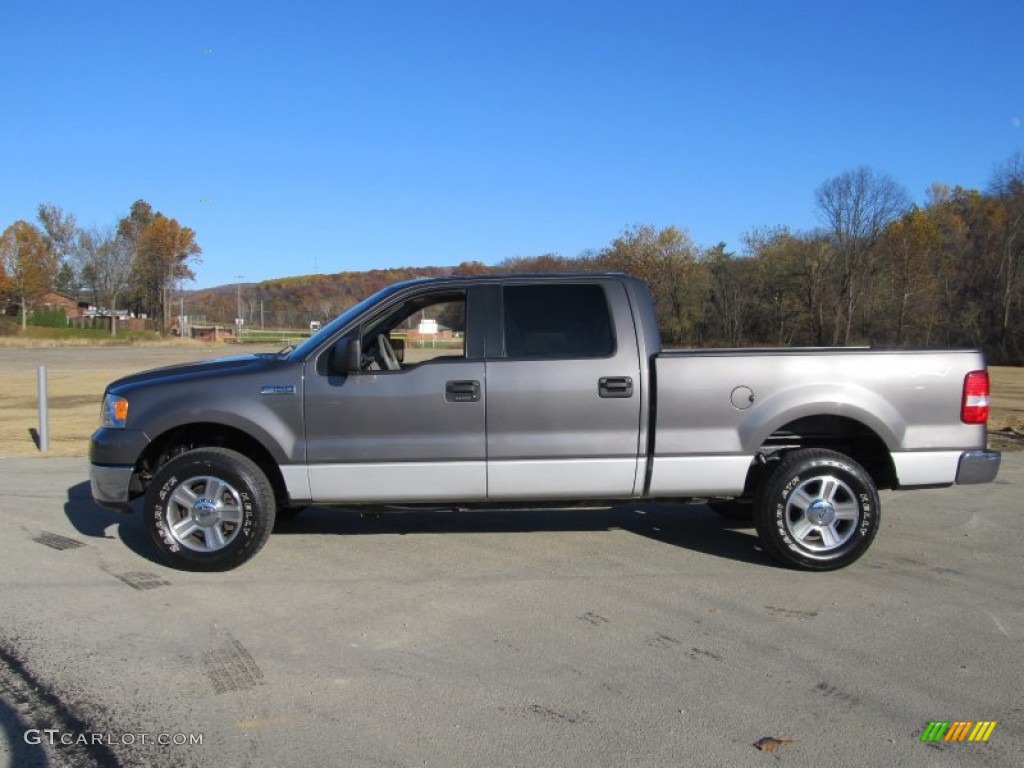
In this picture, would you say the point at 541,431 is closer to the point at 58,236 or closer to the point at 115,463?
the point at 115,463

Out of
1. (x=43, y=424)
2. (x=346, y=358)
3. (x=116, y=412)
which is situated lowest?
(x=43, y=424)

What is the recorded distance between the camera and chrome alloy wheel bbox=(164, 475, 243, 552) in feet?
16.8

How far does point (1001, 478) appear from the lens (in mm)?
8328

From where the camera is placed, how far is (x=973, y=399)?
16.9ft

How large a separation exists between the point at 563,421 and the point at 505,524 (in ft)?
5.56

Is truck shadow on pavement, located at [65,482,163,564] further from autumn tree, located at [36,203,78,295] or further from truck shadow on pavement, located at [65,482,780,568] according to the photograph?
autumn tree, located at [36,203,78,295]

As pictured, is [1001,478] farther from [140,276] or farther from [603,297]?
[140,276]

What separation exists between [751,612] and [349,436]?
9.10ft

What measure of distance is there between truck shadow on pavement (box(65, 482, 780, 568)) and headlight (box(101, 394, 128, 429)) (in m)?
1.07

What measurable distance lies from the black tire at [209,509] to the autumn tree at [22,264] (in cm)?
8085

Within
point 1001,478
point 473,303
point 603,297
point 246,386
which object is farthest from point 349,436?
point 1001,478

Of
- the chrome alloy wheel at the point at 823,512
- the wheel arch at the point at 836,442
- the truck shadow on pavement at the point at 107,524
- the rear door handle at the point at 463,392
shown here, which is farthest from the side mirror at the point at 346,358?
the chrome alloy wheel at the point at 823,512

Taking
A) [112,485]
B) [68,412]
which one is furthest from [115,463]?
[68,412]

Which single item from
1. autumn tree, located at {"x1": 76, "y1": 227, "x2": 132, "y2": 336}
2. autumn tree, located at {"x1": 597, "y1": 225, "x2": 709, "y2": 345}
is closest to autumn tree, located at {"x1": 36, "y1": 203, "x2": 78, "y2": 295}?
autumn tree, located at {"x1": 76, "y1": 227, "x2": 132, "y2": 336}
